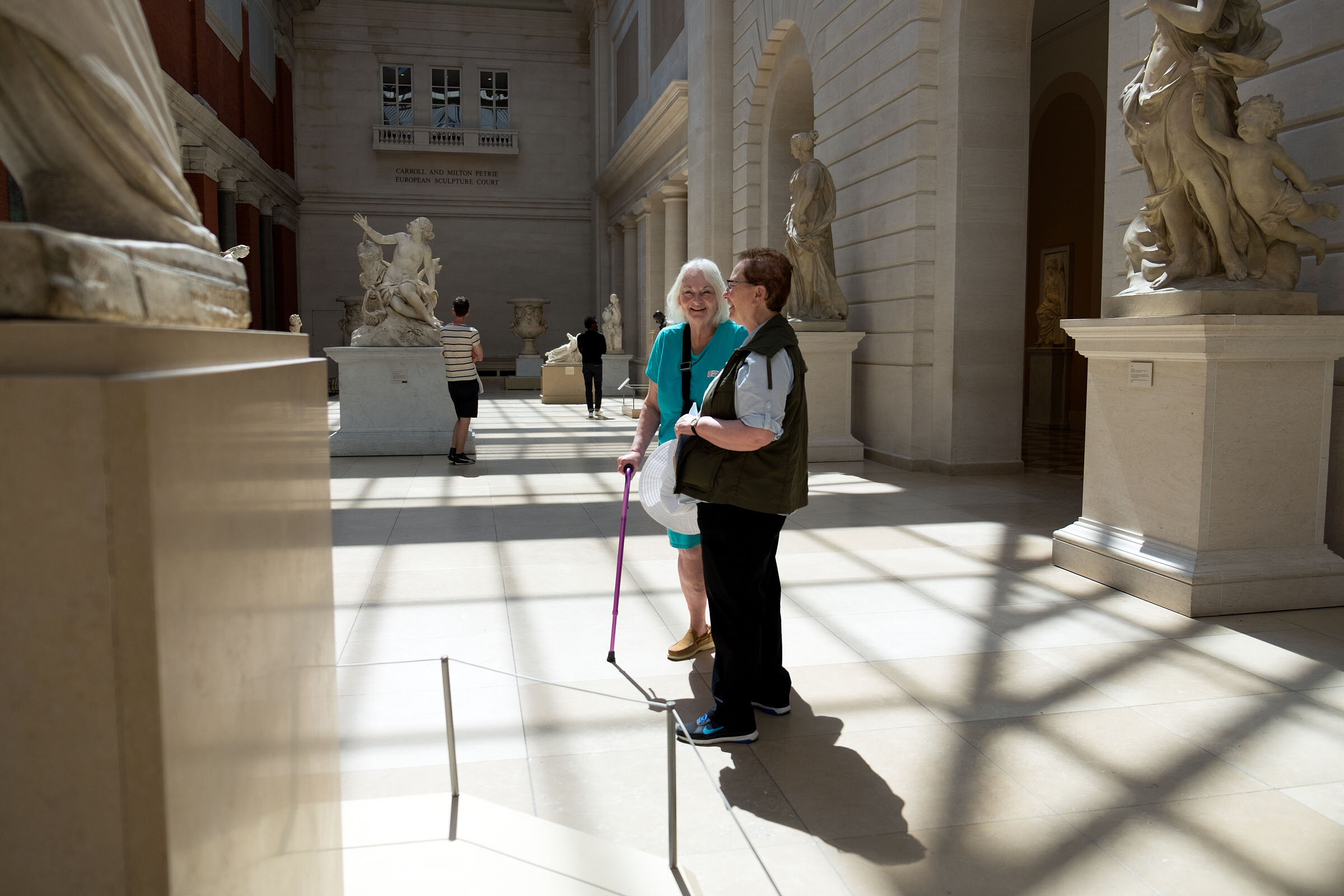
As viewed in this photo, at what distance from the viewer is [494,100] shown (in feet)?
114

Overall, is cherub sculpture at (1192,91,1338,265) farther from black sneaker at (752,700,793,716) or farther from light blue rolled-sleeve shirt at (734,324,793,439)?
black sneaker at (752,700,793,716)

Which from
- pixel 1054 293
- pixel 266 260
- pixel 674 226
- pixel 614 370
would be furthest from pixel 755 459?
pixel 266 260

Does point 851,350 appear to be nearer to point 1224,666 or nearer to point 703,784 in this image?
point 1224,666

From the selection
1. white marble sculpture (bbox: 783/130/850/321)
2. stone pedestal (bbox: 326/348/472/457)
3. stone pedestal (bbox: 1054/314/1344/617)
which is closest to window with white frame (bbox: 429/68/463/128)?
stone pedestal (bbox: 326/348/472/457)

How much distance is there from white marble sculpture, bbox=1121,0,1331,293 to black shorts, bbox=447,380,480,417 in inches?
287

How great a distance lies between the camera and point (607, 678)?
4168 millimetres

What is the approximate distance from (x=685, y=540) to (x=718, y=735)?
94 cm

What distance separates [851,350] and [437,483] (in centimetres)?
505

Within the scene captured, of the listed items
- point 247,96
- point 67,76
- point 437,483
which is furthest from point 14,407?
point 247,96

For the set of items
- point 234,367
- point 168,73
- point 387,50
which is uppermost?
point 387,50

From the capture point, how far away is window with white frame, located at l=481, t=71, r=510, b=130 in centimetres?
3462

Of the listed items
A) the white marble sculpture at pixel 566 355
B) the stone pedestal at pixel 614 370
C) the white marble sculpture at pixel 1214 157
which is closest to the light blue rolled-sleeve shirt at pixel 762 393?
the white marble sculpture at pixel 1214 157

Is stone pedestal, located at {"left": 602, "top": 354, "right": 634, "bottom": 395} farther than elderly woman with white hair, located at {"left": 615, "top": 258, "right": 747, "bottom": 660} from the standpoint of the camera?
Yes

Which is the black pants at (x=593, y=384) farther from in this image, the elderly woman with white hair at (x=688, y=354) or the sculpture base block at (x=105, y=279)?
the sculpture base block at (x=105, y=279)
